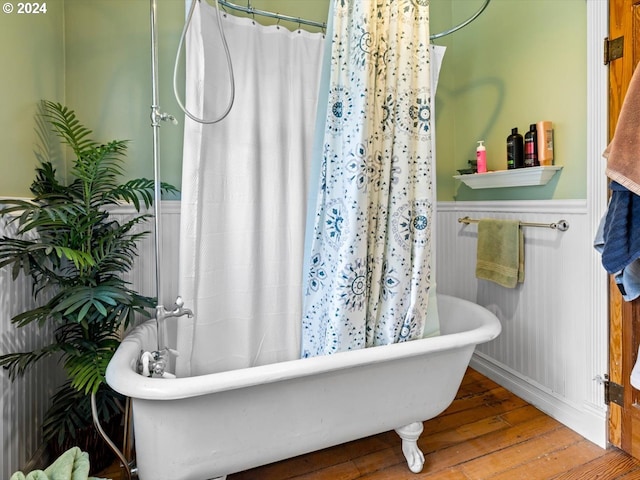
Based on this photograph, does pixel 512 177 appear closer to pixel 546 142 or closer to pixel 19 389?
pixel 546 142

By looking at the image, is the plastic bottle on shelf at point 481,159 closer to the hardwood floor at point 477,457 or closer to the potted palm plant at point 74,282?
the hardwood floor at point 477,457

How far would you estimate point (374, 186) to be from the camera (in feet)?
4.65

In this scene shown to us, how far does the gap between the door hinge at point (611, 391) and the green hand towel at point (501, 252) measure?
532 mm

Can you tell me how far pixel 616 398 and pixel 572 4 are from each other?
5.78ft

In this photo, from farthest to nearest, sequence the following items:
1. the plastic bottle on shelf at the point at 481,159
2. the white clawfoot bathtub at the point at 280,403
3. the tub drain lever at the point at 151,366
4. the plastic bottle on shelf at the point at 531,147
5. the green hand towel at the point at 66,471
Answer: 1. the plastic bottle on shelf at the point at 481,159
2. the plastic bottle on shelf at the point at 531,147
3. the tub drain lever at the point at 151,366
4. the white clawfoot bathtub at the point at 280,403
5. the green hand towel at the point at 66,471

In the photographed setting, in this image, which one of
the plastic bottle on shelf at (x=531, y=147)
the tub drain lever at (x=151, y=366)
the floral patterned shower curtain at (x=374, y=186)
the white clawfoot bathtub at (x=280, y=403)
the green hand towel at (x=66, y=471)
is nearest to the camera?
the green hand towel at (x=66, y=471)

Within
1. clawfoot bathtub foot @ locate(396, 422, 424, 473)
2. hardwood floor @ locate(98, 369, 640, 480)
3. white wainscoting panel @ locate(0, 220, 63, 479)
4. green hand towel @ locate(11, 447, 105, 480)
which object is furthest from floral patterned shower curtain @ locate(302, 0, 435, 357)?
white wainscoting panel @ locate(0, 220, 63, 479)

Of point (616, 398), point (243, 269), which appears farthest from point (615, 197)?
point (243, 269)

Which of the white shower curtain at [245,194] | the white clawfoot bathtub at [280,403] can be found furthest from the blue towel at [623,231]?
the white shower curtain at [245,194]

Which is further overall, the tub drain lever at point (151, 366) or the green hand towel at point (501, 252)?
the green hand towel at point (501, 252)

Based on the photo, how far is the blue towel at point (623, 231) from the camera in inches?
48.4

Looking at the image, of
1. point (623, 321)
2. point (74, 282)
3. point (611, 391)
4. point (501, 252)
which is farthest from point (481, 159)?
point (74, 282)

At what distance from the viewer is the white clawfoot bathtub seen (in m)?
1.04

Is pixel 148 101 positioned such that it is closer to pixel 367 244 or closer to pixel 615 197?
pixel 367 244
